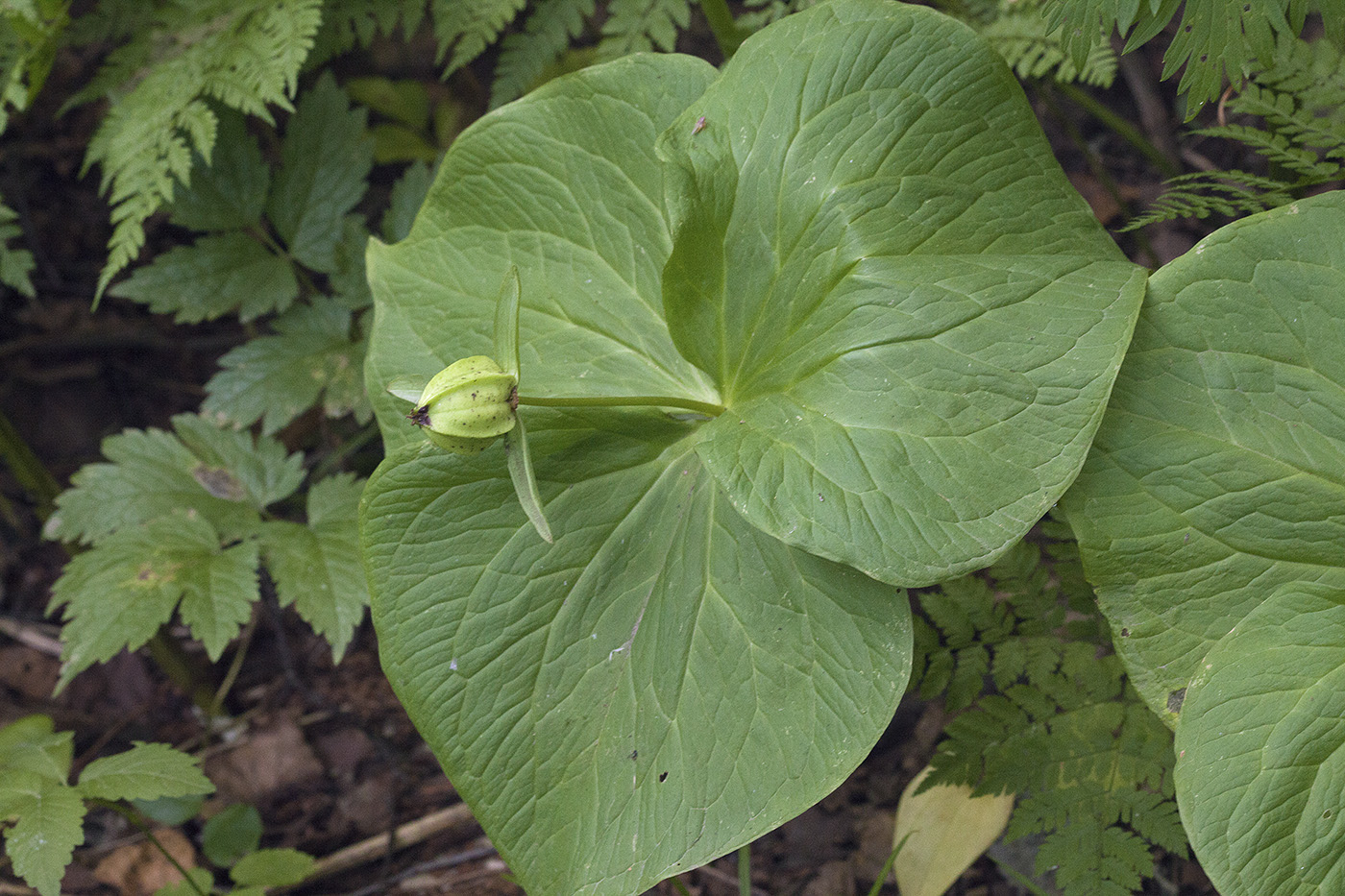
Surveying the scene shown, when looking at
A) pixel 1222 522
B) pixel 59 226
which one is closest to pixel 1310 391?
pixel 1222 522

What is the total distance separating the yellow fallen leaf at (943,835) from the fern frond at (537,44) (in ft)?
5.27

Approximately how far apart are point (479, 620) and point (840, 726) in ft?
1.63

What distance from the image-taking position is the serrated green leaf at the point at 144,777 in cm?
145

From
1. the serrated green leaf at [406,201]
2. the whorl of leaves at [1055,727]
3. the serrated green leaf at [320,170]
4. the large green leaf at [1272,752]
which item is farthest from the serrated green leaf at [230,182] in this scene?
the large green leaf at [1272,752]

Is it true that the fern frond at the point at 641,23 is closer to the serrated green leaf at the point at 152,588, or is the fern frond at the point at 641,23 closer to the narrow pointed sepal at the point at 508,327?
the narrow pointed sepal at the point at 508,327

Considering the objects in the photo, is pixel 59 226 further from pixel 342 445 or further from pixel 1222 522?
pixel 1222 522

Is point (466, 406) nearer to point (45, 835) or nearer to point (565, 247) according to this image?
point (565, 247)

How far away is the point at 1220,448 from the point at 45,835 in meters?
1.73

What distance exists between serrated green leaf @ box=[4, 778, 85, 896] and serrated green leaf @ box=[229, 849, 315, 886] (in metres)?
0.49

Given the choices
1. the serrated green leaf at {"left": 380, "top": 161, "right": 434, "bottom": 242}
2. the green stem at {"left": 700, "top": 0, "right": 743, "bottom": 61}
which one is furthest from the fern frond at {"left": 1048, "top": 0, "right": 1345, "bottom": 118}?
the serrated green leaf at {"left": 380, "top": 161, "right": 434, "bottom": 242}

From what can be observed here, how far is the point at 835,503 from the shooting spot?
43.2 inches

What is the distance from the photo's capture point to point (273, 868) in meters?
1.87

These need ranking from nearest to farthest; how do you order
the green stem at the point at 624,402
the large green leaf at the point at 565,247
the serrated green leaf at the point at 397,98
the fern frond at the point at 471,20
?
the green stem at the point at 624,402, the large green leaf at the point at 565,247, the fern frond at the point at 471,20, the serrated green leaf at the point at 397,98

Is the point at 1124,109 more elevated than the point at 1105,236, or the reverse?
the point at 1105,236
